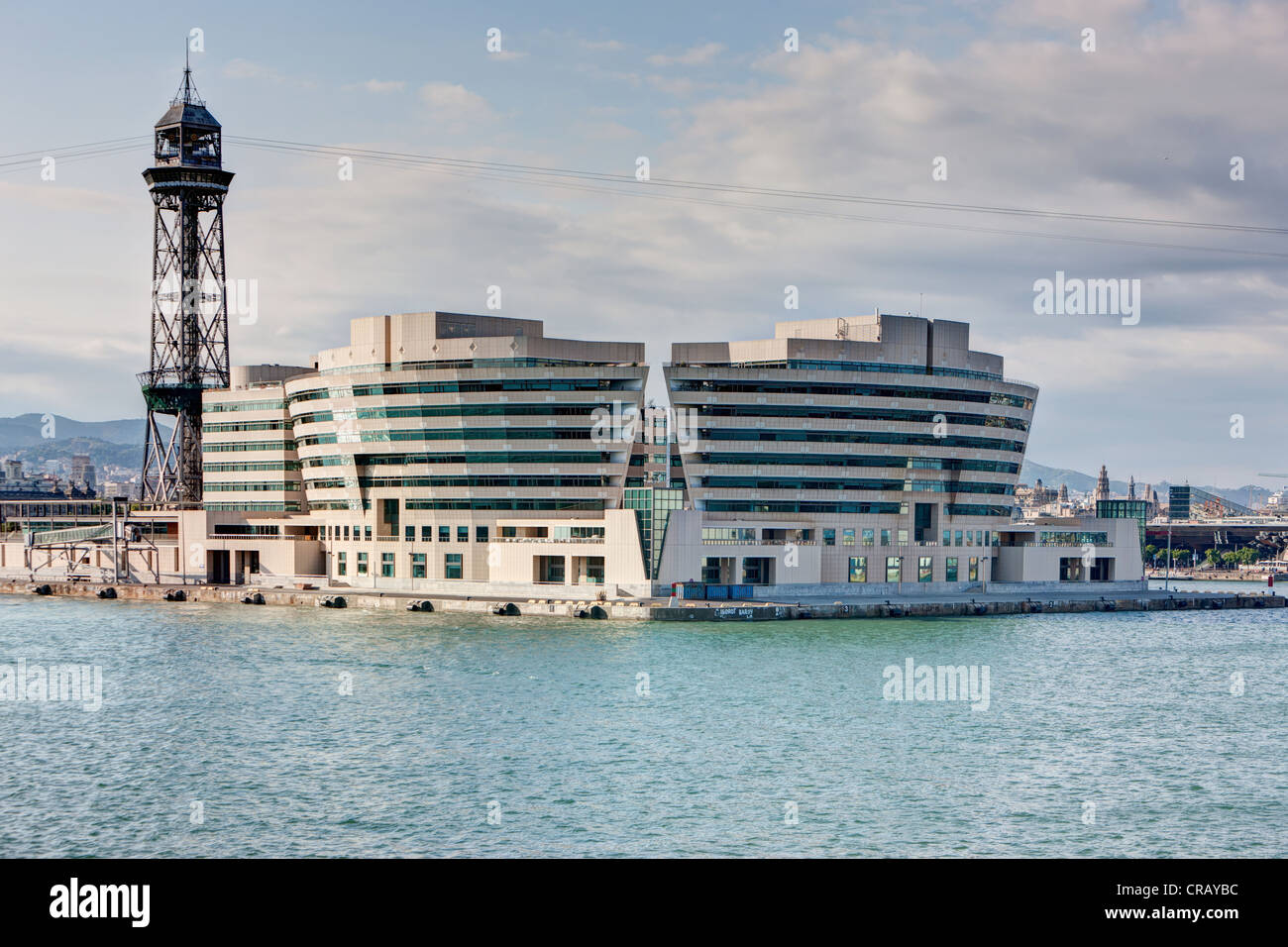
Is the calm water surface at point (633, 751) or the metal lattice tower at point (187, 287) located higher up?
the metal lattice tower at point (187, 287)

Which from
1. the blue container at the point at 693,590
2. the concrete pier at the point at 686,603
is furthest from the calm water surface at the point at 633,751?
the blue container at the point at 693,590

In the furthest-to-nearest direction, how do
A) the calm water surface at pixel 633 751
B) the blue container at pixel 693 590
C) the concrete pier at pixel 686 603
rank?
1. the blue container at pixel 693 590
2. the concrete pier at pixel 686 603
3. the calm water surface at pixel 633 751

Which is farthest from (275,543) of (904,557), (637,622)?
(904,557)

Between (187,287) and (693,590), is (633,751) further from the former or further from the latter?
(187,287)

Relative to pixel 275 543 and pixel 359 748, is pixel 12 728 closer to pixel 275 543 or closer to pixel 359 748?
pixel 359 748

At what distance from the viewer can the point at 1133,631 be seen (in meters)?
109

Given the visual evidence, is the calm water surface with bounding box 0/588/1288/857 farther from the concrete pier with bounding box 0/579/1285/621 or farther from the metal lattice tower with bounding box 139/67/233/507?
the metal lattice tower with bounding box 139/67/233/507

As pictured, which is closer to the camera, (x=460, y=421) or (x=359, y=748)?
(x=359, y=748)

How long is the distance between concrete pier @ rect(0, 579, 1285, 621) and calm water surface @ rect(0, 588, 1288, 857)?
40.4ft

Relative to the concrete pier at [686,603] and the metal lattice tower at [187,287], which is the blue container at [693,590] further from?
the metal lattice tower at [187,287]

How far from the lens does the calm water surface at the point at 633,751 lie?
3844cm

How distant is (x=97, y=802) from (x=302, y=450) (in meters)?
105

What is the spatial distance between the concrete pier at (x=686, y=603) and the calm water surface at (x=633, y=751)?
1232 cm

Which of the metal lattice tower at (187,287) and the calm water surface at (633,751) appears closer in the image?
the calm water surface at (633,751)
